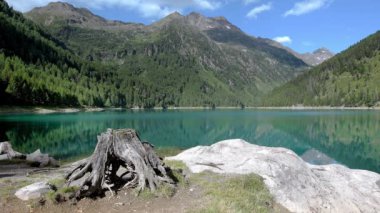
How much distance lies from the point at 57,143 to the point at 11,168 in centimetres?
3627

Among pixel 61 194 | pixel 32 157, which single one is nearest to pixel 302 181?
pixel 61 194

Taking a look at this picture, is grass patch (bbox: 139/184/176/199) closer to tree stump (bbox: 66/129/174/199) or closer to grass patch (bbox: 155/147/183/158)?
tree stump (bbox: 66/129/174/199)

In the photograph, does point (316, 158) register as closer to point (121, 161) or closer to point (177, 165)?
point (177, 165)

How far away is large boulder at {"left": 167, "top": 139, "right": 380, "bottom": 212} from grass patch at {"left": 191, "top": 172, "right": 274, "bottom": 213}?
3.64ft

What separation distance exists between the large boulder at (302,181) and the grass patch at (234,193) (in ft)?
3.64

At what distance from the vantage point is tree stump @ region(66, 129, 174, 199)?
20.4m

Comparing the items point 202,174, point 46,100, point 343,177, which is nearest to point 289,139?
point 343,177

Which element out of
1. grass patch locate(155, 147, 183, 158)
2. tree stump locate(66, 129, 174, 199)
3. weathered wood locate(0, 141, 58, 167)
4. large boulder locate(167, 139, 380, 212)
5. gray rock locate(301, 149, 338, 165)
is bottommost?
gray rock locate(301, 149, 338, 165)

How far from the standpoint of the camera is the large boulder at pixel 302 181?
77.0ft

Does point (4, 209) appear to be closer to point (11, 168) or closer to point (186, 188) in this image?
point (186, 188)

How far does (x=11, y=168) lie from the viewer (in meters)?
33.8

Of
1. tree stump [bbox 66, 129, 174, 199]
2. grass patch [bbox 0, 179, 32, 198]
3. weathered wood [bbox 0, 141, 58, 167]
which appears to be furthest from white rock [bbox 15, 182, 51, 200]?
weathered wood [bbox 0, 141, 58, 167]

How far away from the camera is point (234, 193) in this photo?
2078cm

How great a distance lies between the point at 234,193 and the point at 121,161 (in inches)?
277
